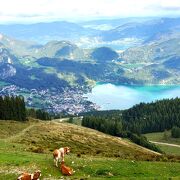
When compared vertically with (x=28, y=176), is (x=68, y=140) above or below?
above

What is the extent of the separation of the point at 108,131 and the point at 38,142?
82.9m

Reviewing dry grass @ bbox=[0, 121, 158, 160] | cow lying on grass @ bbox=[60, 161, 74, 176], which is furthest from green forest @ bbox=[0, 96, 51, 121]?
cow lying on grass @ bbox=[60, 161, 74, 176]

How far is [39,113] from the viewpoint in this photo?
190 meters

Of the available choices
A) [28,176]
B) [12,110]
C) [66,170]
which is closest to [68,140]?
[66,170]

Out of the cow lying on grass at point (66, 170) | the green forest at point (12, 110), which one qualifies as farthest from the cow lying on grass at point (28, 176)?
the green forest at point (12, 110)

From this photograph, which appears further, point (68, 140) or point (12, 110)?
point (12, 110)

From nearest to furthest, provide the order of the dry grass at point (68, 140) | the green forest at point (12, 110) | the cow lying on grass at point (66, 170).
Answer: the cow lying on grass at point (66, 170) < the dry grass at point (68, 140) < the green forest at point (12, 110)

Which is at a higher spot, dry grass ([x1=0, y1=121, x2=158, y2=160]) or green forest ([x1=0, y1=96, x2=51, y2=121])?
green forest ([x1=0, y1=96, x2=51, y2=121])

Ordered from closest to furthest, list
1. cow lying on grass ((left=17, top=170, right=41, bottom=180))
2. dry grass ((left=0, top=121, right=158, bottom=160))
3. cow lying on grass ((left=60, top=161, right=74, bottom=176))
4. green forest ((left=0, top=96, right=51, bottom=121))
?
cow lying on grass ((left=17, top=170, right=41, bottom=180)) → cow lying on grass ((left=60, top=161, right=74, bottom=176)) → dry grass ((left=0, top=121, right=158, bottom=160)) → green forest ((left=0, top=96, right=51, bottom=121))

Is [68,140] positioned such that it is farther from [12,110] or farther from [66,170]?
[12,110]

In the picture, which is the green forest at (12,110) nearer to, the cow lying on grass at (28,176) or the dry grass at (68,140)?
the dry grass at (68,140)

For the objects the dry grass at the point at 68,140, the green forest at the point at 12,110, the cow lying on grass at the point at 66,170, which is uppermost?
the green forest at the point at 12,110

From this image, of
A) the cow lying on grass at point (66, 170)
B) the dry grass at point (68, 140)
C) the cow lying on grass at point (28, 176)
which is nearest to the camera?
the cow lying on grass at point (28, 176)

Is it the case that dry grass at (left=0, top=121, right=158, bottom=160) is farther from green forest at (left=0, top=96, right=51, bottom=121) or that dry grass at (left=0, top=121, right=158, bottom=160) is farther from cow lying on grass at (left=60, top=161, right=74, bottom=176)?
cow lying on grass at (left=60, top=161, right=74, bottom=176)
